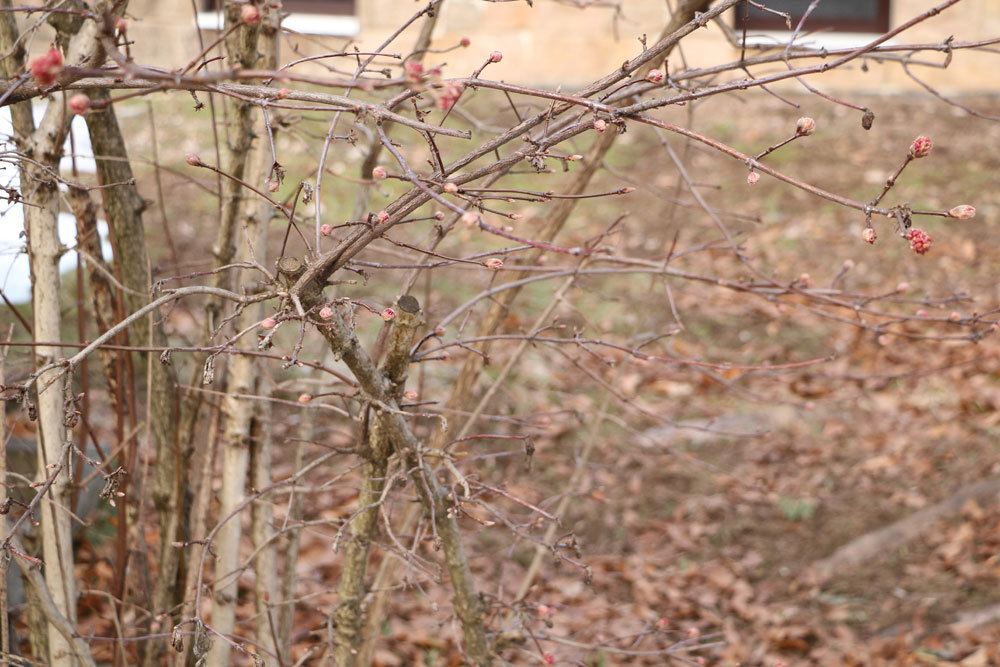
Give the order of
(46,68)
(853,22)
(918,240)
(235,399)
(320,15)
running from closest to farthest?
(46,68) → (918,240) → (235,399) → (853,22) → (320,15)

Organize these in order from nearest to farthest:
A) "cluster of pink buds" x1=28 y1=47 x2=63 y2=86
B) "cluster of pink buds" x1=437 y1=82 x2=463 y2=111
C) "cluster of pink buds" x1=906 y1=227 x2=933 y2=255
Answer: "cluster of pink buds" x1=28 y1=47 x2=63 y2=86 → "cluster of pink buds" x1=437 y1=82 x2=463 y2=111 → "cluster of pink buds" x1=906 y1=227 x2=933 y2=255

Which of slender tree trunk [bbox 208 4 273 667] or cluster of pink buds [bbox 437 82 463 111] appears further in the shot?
slender tree trunk [bbox 208 4 273 667]

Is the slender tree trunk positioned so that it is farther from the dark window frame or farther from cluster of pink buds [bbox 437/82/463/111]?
the dark window frame

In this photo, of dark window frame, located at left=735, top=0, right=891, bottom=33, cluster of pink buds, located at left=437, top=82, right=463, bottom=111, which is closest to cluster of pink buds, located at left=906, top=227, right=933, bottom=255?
cluster of pink buds, located at left=437, top=82, right=463, bottom=111

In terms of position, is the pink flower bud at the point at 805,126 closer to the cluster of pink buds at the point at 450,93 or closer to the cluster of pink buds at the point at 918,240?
the cluster of pink buds at the point at 918,240

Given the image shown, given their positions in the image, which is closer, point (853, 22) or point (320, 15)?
point (853, 22)

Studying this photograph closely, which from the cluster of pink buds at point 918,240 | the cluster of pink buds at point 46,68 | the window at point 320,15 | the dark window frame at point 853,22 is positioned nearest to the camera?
the cluster of pink buds at point 46,68

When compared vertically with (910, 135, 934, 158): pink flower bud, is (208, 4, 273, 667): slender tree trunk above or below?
below

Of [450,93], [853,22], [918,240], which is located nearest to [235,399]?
[450,93]

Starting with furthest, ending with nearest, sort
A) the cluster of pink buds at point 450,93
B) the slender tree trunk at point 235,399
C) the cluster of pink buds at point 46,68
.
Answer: the slender tree trunk at point 235,399
the cluster of pink buds at point 450,93
the cluster of pink buds at point 46,68

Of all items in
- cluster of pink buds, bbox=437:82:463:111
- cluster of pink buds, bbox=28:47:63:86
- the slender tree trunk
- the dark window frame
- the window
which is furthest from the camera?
the window

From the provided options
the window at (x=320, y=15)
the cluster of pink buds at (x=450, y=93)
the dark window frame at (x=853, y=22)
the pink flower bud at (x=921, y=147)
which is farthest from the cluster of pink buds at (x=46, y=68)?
the dark window frame at (x=853, y=22)

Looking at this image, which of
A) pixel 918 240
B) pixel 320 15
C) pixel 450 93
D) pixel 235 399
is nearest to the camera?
pixel 450 93

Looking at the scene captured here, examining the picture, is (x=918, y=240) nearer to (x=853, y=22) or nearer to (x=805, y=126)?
(x=805, y=126)
